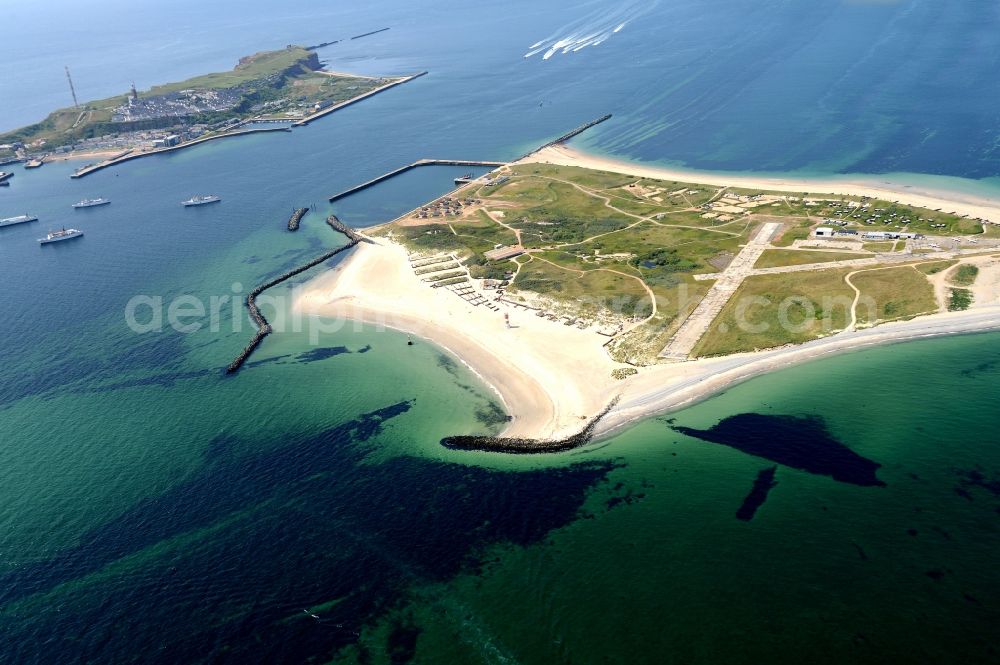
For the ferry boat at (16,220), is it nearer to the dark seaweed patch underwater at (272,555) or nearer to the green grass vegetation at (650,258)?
the green grass vegetation at (650,258)

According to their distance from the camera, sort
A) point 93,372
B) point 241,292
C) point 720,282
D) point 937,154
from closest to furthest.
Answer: point 93,372 → point 720,282 → point 241,292 → point 937,154

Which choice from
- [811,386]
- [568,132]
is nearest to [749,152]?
[568,132]

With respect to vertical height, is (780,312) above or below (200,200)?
below

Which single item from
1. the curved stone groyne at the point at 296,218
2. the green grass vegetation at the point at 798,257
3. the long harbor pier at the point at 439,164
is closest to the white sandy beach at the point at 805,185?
the long harbor pier at the point at 439,164

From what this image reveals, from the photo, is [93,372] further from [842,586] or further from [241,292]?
[842,586]

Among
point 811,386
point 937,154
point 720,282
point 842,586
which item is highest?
point 937,154

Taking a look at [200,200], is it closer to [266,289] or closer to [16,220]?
[16,220]

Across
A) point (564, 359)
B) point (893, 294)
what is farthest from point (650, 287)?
point (893, 294)
